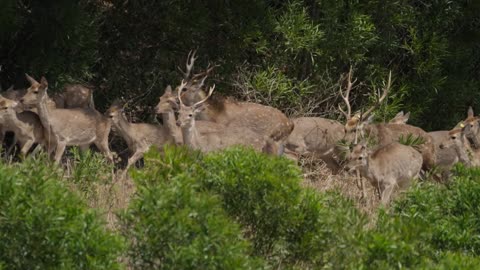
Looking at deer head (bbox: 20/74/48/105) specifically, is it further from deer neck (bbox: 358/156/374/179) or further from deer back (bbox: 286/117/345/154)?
deer neck (bbox: 358/156/374/179)

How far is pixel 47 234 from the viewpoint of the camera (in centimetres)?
859

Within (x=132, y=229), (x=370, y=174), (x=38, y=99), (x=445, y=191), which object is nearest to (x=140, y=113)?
(x=38, y=99)

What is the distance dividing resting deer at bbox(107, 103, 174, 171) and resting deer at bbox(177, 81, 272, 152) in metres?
0.54

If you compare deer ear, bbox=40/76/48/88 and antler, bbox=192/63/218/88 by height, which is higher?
deer ear, bbox=40/76/48/88

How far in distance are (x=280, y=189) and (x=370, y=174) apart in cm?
450

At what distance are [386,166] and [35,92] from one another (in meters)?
3.76

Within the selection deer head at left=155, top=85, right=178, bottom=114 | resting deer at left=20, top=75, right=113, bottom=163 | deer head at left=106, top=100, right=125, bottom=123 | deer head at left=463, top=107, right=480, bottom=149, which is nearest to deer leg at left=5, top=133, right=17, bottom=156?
resting deer at left=20, top=75, right=113, bottom=163

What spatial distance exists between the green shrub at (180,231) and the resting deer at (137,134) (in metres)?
5.86

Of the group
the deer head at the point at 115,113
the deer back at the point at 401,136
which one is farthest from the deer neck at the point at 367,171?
the deer head at the point at 115,113

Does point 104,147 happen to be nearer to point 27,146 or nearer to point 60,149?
point 60,149

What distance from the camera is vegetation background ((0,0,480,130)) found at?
1585 centimetres

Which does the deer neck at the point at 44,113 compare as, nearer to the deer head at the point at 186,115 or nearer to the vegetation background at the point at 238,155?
the vegetation background at the point at 238,155

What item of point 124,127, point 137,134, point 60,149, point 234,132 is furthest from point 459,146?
point 60,149

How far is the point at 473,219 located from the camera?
1037 cm
